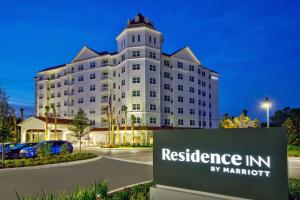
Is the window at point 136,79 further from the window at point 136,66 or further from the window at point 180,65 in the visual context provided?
the window at point 180,65

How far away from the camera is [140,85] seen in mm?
61562

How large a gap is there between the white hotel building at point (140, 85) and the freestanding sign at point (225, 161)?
169ft

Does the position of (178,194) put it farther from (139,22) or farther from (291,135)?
(139,22)

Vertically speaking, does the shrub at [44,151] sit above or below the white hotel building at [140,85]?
below

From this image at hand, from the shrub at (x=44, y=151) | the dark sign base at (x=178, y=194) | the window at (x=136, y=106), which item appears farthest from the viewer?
the window at (x=136, y=106)

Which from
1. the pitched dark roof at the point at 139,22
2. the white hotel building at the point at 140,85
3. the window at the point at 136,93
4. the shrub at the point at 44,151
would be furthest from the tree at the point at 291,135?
the pitched dark roof at the point at 139,22

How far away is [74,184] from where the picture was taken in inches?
544

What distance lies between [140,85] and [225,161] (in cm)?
5544

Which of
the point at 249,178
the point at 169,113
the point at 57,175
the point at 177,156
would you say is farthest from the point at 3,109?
the point at 169,113

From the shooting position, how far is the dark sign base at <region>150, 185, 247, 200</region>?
657 centimetres

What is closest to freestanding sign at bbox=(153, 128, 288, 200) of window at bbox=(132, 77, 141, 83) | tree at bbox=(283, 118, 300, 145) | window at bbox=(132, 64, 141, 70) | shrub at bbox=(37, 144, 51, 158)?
shrub at bbox=(37, 144, 51, 158)

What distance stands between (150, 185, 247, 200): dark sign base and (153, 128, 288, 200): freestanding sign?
3.6 inches

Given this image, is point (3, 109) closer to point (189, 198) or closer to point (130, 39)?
point (189, 198)

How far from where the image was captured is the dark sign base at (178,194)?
657 cm
